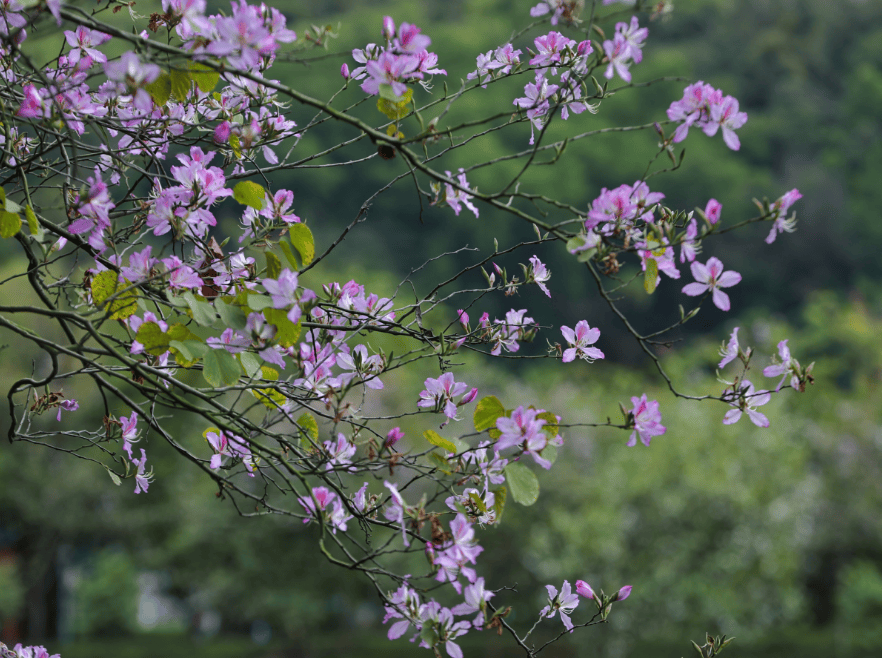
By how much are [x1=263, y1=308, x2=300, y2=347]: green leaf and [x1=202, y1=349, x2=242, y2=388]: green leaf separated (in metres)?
0.11

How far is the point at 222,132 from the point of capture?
6.15 ft

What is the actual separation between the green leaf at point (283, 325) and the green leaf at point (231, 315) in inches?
2.3

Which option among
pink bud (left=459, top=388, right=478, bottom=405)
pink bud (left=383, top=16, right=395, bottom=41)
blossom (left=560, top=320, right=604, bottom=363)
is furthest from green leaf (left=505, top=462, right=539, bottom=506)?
pink bud (left=383, top=16, right=395, bottom=41)

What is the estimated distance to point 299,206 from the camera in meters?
23.1

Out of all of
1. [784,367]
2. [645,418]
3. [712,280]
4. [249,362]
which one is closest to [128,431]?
[249,362]

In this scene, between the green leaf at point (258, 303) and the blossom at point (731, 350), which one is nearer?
the green leaf at point (258, 303)

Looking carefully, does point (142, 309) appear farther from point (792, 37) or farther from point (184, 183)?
point (792, 37)

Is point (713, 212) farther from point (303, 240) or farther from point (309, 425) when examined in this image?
point (309, 425)

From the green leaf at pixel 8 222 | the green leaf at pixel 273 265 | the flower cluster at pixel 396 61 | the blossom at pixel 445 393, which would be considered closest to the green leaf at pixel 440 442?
the blossom at pixel 445 393

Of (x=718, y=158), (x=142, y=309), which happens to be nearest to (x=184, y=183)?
(x=142, y=309)

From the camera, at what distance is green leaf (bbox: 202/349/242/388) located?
156 cm

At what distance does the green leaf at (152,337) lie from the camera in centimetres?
162

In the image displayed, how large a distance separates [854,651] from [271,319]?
10426 mm

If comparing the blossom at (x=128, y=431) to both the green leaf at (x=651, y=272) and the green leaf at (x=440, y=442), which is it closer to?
the green leaf at (x=440, y=442)
